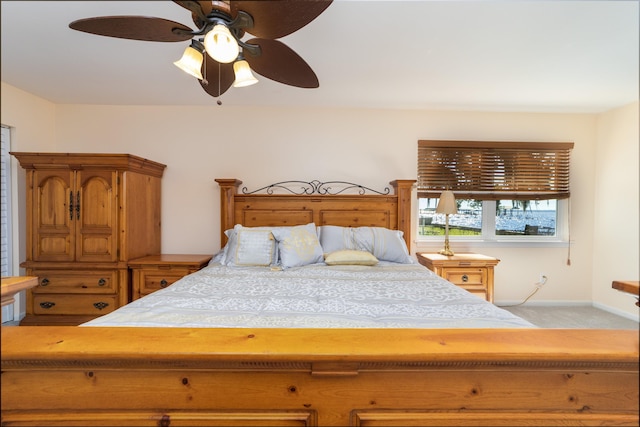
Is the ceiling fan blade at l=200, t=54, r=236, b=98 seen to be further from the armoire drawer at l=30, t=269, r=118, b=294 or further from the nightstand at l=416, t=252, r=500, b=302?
the nightstand at l=416, t=252, r=500, b=302

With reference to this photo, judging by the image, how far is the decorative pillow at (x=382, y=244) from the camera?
8.82ft

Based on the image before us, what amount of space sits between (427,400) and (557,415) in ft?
1.09

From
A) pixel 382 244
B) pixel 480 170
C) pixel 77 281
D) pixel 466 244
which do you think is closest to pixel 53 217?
pixel 77 281

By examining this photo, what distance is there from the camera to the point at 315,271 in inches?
90.3

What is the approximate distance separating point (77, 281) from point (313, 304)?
7.86 feet

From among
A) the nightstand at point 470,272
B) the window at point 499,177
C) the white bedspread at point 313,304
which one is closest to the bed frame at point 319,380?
the white bedspread at point 313,304

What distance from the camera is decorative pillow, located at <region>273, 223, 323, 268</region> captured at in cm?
247

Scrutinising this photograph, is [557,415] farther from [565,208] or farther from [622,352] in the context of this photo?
[565,208]

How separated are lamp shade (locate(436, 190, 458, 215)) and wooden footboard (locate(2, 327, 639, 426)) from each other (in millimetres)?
2361

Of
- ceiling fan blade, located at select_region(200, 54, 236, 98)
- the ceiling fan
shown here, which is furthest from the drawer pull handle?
the ceiling fan

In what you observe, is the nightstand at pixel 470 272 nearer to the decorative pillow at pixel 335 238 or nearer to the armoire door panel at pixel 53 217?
the decorative pillow at pixel 335 238

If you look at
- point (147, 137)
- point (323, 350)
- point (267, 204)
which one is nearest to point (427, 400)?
point (323, 350)

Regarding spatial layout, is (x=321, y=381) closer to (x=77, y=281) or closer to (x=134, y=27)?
(x=134, y=27)

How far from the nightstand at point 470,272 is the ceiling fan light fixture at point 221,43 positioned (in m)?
2.49
